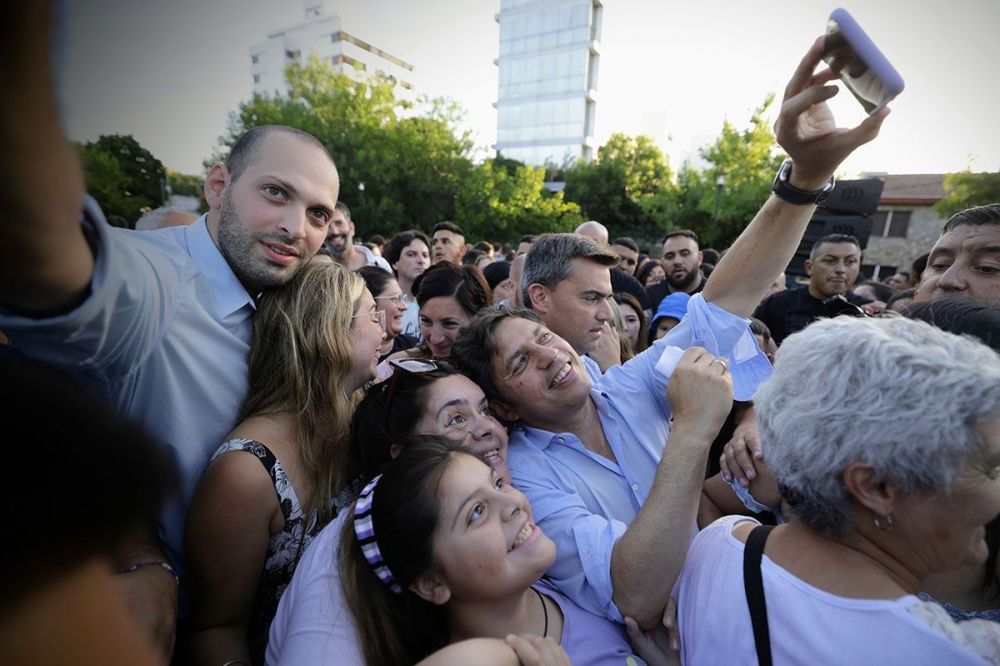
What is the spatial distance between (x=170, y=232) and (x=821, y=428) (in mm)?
2764

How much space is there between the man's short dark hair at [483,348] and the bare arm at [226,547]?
111 cm

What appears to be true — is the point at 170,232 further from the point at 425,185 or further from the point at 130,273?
the point at 425,185

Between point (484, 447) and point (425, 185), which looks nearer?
point (484, 447)

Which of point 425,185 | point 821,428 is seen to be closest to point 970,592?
point 821,428

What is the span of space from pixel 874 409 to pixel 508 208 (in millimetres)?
32094

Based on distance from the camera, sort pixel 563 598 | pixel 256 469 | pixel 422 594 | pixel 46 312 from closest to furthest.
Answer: pixel 46 312, pixel 422 594, pixel 256 469, pixel 563 598

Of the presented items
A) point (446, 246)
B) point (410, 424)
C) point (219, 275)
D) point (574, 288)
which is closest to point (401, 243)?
point (446, 246)

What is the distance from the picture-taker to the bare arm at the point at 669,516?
5.29 ft

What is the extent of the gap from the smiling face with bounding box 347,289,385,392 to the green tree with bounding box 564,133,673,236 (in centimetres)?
3466

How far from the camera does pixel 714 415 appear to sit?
1.80 meters

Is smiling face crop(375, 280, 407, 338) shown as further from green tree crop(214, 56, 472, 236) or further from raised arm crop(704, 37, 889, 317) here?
green tree crop(214, 56, 472, 236)

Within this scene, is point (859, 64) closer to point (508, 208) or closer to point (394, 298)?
point (394, 298)

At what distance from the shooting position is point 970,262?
2.57m

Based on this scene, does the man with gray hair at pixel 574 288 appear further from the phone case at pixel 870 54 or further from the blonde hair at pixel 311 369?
the phone case at pixel 870 54
